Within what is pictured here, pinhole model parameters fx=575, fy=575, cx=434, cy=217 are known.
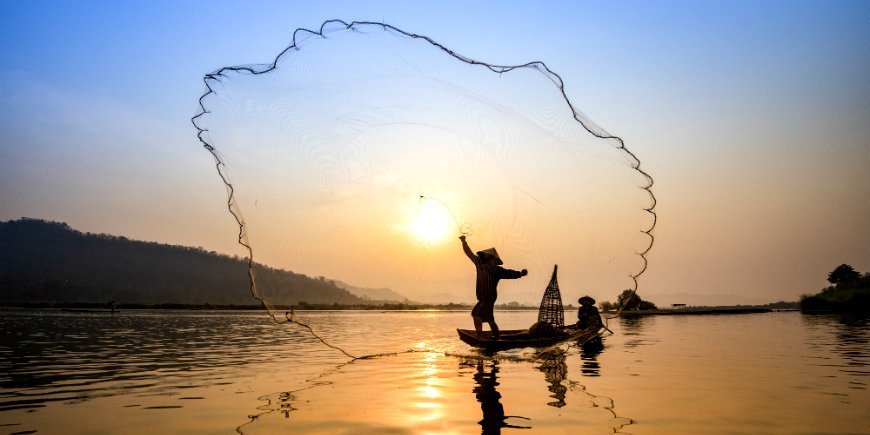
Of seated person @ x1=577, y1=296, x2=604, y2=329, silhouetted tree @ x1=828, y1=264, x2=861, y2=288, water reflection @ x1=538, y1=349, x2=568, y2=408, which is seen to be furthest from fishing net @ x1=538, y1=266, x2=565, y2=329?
silhouetted tree @ x1=828, y1=264, x2=861, y2=288

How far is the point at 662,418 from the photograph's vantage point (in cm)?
970

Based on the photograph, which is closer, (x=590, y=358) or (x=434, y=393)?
(x=434, y=393)

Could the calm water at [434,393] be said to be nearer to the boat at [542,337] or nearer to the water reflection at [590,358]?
the water reflection at [590,358]

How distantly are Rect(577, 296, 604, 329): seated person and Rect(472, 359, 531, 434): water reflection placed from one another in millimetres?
11474

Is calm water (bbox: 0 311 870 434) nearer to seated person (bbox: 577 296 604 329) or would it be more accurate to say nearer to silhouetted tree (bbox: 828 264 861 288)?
seated person (bbox: 577 296 604 329)

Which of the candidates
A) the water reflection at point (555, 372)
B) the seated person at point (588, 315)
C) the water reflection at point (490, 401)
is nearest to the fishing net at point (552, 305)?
the seated person at point (588, 315)

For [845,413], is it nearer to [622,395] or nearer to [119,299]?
[622,395]

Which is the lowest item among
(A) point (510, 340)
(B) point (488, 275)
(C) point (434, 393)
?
(C) point (434, 393)

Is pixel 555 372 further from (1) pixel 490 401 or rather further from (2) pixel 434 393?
(1) pixel 490 401

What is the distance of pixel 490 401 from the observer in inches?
439

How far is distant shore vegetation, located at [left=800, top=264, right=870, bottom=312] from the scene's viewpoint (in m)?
74.6

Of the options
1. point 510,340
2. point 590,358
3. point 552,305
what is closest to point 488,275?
point 510,340

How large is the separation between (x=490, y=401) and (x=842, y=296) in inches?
3451

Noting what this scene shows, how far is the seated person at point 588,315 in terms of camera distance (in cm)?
2728
